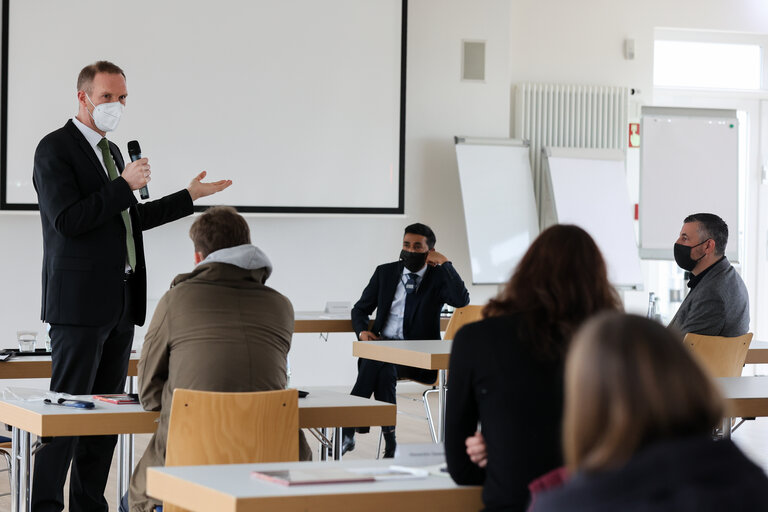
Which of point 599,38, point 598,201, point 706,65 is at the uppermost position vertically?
point 599,38

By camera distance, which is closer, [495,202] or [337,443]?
[337,443]

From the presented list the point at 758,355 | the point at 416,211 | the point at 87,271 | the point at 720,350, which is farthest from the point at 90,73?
the point at 416,211

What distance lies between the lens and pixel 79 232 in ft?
11.1

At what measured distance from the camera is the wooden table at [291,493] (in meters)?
1.85

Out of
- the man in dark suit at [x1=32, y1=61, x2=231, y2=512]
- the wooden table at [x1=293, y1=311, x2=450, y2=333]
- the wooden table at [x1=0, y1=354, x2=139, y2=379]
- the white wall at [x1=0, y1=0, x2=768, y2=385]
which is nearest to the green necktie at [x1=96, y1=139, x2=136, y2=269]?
the man in dark suit at [x1=32, y1=61, x2=231, y2=512]

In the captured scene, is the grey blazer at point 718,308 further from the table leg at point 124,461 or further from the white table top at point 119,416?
the table leg at point 124,461

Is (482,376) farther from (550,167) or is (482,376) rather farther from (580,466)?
(550,167)

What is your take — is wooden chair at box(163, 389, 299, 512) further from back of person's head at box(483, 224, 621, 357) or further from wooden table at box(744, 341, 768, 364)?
wooden table at box(744, 341, 768, 364)

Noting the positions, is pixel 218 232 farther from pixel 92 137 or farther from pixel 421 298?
pixel 421 298

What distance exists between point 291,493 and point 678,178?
708 cm

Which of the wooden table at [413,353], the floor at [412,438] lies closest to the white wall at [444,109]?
the floor at [412,438]

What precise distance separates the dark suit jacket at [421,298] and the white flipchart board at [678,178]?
10.8ft

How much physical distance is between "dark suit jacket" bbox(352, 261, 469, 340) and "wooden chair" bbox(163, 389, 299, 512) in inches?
117

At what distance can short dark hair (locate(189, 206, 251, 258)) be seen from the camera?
9.55 feet
